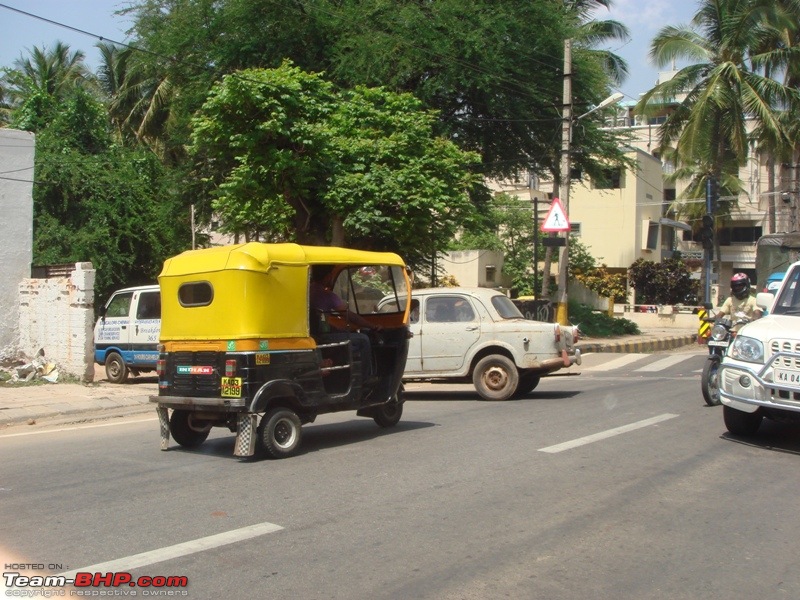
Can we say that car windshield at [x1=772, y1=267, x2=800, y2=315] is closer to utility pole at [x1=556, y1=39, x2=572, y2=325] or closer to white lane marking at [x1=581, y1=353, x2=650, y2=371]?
white lane marking at [x1=581, y1=353, x2=650, y2=371]

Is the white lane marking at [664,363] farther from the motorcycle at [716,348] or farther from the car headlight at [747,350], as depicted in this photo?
the car headlight at [747,350]

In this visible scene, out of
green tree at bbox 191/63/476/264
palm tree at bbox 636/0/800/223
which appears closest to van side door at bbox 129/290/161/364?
green tree at bbox 191/63/476/264

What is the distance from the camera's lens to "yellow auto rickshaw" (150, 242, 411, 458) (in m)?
8.30

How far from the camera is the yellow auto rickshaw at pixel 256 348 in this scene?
327 inches

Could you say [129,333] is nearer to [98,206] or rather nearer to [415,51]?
[98,206]

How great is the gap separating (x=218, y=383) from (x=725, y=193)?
46.7 metres

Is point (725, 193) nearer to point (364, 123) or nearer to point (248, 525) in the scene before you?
point (364, 123)

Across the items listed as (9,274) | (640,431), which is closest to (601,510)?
(640,431)

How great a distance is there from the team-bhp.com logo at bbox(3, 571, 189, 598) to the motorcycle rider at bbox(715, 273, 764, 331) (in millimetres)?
9209

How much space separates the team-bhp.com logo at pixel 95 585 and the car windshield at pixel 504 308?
9.40 metres

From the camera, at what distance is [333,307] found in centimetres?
952

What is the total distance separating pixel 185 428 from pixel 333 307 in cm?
205

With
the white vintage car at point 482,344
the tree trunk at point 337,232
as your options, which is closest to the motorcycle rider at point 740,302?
the white vintage car at point 482,344

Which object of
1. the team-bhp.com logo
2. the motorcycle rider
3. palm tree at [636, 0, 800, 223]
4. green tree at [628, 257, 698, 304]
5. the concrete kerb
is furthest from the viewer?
green tree at [628, 257, 698, 304]
